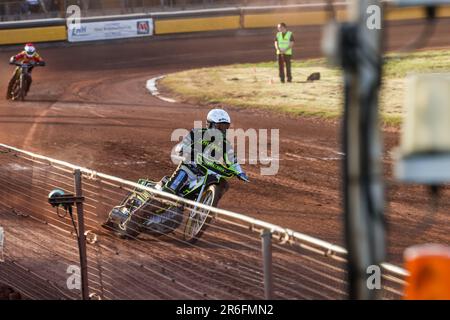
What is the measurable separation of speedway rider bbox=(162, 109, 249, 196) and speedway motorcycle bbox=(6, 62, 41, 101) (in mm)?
14616

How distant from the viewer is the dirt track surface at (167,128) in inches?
523

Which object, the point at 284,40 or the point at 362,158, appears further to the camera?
the point at 284,40

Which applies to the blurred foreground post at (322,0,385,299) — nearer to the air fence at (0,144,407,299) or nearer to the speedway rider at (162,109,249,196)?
the air fence at (0,144,407,299)

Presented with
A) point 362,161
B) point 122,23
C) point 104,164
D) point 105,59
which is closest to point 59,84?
point 105,59

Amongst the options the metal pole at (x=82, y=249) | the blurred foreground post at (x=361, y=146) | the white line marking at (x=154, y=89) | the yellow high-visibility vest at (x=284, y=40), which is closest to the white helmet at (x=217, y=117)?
the metal pole at (x=82, y=249)

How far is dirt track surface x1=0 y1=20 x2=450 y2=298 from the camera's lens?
13.3m

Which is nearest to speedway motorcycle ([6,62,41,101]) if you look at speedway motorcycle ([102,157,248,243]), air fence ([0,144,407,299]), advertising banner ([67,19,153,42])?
advertising banner ([67,19,153,42])

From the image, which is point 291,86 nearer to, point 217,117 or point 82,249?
point 217,117

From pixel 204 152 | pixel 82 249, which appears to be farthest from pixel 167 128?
pixel 82 249

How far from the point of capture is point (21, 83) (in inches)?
1008

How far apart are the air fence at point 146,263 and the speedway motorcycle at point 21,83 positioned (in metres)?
13.6

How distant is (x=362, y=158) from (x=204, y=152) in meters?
7.30

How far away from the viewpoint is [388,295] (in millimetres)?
9031

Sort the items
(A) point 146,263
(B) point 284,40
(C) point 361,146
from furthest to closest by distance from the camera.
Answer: (B) point 284,40 → (A) point 146,263 → (C) point 361,146
